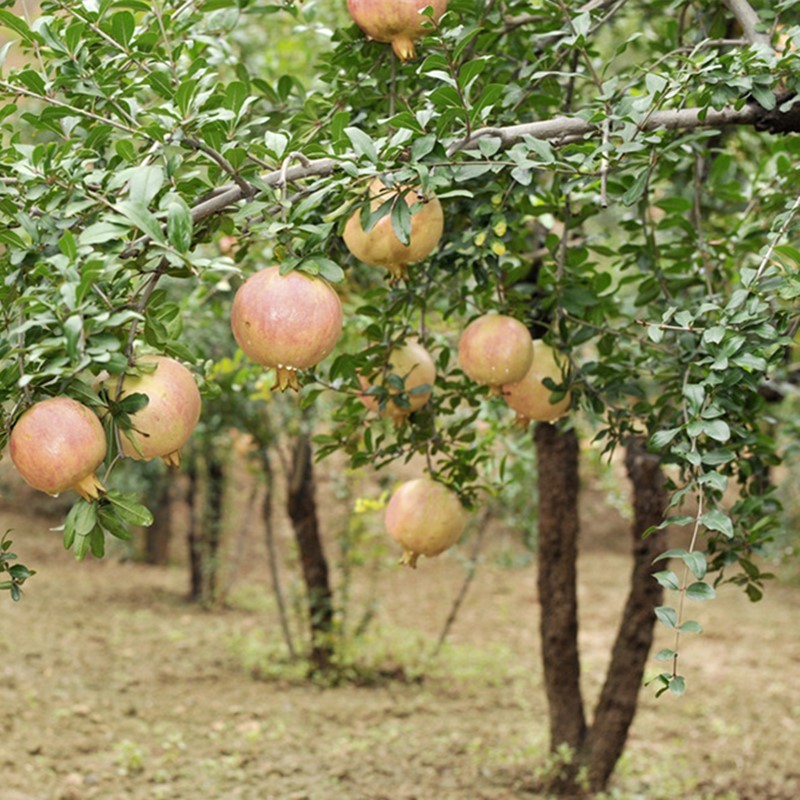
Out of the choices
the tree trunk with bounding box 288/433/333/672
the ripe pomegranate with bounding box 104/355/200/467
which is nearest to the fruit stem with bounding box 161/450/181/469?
the ripe pomegranate with bounding box 104/355/200/467

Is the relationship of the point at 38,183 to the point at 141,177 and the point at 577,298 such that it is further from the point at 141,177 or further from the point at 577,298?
the point at 577,298

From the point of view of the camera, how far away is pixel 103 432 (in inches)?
57.2

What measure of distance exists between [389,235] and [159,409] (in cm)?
53

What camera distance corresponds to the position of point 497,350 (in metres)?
2.13

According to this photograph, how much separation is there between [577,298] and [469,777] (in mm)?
2620

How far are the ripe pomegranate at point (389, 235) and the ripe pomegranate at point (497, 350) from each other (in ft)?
1.23

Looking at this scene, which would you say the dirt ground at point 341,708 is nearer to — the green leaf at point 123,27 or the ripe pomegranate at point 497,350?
the ripe pomegranate at point 497,350

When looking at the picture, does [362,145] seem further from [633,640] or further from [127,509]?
[633,640]

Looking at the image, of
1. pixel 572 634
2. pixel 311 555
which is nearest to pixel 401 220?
pixel 572 634

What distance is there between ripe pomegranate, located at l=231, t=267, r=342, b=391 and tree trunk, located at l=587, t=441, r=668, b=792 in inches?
94.2

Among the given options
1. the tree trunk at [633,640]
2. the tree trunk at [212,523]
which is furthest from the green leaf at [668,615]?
the tree trunk at [212,523]

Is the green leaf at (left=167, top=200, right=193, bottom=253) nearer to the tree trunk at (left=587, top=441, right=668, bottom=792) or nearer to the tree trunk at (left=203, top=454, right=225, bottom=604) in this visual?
the tree trunk at (left=587, top=441, right=668, bottom=792)

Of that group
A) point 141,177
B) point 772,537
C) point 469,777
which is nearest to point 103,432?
point 141,177

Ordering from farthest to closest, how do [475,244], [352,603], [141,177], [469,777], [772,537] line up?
[352,603] < [469,777] < [772,537] < [475,244] < [141,177]
